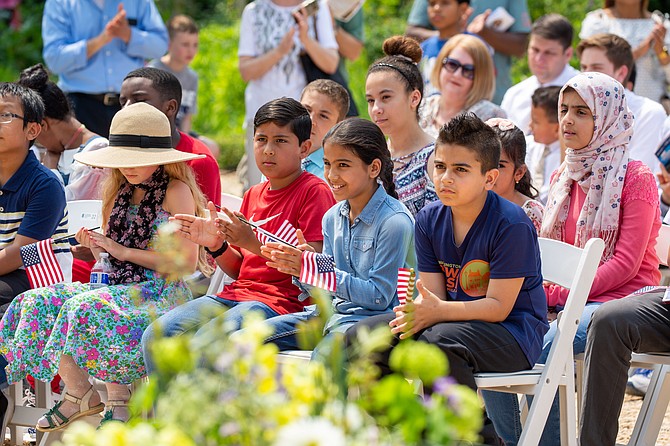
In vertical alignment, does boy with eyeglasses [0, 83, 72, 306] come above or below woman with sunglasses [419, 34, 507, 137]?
below

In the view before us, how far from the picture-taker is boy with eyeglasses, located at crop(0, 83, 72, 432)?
4.61 m

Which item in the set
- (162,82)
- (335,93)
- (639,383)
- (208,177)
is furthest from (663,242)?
(162,82)

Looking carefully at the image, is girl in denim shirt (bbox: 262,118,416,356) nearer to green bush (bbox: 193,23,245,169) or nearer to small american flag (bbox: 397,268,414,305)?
small american flag (bbox: 397,268,414,305)

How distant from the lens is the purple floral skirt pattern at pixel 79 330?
412cm

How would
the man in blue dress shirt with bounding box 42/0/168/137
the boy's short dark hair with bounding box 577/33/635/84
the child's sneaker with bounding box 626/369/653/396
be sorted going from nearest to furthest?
the child's sneaker with bounding box 626/369/653/396 → the boy's short dark hair with bounding box 577/33/635/84 → the man in blue dress shirt with bounding box 42/0/168/137

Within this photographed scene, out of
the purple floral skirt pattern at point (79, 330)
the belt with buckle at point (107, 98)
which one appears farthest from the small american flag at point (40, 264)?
the belt with buckle at point (107, 98)

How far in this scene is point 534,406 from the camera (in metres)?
3.52

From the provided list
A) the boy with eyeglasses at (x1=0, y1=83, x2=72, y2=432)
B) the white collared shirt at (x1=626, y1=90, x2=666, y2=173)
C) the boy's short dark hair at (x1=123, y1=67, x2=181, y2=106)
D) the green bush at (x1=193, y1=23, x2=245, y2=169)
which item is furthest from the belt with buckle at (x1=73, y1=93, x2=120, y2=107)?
the green bush at (x1=193, y1=23, x2=245, y2=169)

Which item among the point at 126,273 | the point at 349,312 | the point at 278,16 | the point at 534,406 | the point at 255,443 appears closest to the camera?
the point at 255,443

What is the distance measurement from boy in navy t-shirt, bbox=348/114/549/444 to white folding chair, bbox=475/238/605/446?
0.07m

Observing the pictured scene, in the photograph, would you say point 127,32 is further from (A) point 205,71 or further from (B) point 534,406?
(A) point 205,71

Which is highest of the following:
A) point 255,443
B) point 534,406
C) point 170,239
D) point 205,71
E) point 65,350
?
point 170,239

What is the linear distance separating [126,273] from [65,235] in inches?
20.3

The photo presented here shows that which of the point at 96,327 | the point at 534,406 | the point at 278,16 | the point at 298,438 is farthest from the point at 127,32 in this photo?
the point at 298,438
